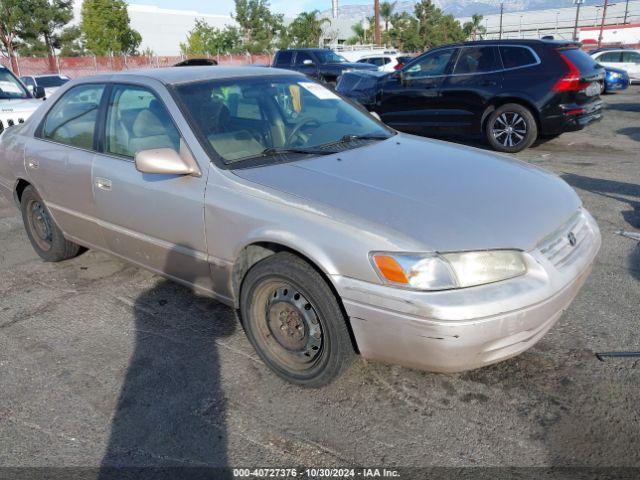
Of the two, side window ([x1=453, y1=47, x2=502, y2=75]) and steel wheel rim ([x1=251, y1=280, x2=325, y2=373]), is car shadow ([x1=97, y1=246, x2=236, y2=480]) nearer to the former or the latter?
steel wheel rim ([x1=251, y1=280, x2=325, y2=373])

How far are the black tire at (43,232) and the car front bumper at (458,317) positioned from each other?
300 cm

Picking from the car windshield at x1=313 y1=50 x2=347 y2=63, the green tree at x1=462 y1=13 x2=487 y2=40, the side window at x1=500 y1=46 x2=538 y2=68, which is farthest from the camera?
the green tree at x1=462 y1=13 x2=487 y2=40

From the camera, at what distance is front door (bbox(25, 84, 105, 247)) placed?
12.7 feet

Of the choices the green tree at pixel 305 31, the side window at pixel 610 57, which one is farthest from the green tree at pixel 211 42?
the side window at pixel 610 57

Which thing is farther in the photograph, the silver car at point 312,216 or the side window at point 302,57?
the side window at point 302,57

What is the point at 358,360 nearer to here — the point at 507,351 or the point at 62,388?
the point at 507,351

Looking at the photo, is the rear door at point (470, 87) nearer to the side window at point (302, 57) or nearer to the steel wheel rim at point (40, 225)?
the steel wheel rim at point (40, 225)

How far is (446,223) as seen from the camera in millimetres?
2516

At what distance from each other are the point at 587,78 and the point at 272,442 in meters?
7.74

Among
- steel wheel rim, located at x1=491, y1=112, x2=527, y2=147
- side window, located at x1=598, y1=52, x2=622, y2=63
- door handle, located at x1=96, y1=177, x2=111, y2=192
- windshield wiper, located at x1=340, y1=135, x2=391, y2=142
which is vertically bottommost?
steel wheel rim, located at x1=491, y1=112, x2=527, y2=147

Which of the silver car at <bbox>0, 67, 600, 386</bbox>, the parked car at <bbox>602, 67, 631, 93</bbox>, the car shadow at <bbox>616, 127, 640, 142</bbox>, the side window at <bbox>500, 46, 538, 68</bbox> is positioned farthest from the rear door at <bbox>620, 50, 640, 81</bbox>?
the silver car at <bbox>0, 67, 600, 386</bbox>

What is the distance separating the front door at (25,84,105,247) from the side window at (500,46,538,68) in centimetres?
663

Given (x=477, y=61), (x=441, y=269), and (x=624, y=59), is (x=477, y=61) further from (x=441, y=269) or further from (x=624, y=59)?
(x=624, y=59)

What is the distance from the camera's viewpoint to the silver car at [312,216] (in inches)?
94.4
